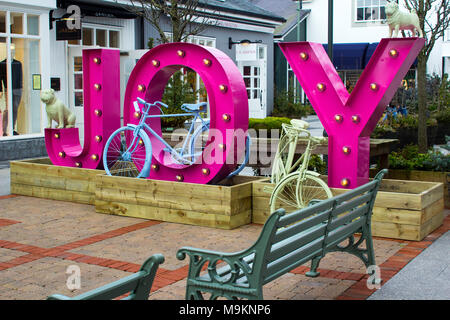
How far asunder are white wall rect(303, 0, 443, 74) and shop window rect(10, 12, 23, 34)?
22.7 m

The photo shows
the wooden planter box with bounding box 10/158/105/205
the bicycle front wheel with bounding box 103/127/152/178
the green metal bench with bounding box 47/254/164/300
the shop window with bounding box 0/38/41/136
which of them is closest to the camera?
the green metal bench with bounding box 47/254/164/300

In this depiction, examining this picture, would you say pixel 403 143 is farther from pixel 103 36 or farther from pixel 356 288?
pixel 356 288

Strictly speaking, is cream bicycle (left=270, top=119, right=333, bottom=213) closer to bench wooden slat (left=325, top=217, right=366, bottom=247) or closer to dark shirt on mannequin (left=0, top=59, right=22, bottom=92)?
bench wooden slat (left=325, top=217, right=366, bottom=247)

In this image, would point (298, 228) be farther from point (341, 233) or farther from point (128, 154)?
point (128, 154)

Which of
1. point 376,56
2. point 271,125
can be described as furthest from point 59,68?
point 376,56

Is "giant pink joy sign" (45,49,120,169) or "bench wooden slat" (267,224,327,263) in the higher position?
"giant pink joy sign" (45,49,120,169)

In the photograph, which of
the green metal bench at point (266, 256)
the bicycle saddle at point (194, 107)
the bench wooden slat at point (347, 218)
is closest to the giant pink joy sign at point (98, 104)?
the bicycle saddle at point (194, 107)

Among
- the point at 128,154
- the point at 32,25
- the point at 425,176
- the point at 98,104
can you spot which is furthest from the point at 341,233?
the point at 32,25

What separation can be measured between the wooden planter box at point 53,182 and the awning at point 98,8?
701 cm

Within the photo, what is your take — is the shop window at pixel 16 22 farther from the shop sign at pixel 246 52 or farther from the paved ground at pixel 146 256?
the shop sign at pixel 246 52

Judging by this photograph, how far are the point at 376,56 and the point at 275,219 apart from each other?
443cm

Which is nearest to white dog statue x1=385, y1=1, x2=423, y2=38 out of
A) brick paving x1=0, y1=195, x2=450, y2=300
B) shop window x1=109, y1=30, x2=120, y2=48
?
brick paving x1=0, y1=195, x2=450, y2=300

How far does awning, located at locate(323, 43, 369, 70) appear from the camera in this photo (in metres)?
33.2

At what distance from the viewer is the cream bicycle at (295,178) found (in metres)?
7.25
